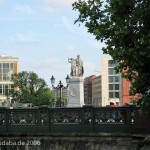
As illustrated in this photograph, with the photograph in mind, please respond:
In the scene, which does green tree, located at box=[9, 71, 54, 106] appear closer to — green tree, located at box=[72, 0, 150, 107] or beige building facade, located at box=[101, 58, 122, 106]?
beige building facade, located at box=[101, 58, 122, 106]

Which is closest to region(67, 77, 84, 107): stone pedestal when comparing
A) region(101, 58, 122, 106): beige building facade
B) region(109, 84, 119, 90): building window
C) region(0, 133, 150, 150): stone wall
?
region(0, 133, 150, 150): stone wall

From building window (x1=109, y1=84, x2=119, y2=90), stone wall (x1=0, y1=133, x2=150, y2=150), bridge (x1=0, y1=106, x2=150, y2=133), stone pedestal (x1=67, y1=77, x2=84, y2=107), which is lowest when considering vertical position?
stone wall (x1=0, y1=133, x2=150, y2=150)

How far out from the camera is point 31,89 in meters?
119

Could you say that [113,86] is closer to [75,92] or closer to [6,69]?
[6,69]

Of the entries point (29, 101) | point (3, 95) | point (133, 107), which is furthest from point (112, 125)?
point (3, 95)

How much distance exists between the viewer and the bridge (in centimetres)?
1675

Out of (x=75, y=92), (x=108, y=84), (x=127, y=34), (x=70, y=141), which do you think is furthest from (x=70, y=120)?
(x=108, y=84)

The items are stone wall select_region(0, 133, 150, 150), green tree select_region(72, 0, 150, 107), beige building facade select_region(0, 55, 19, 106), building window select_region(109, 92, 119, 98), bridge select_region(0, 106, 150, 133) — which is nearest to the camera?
green tree select_region(72, 0, 150, 107)

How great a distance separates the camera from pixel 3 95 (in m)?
151

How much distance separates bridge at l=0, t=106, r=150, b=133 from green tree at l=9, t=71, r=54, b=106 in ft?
324

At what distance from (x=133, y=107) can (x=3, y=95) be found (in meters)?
137

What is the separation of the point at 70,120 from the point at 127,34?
5473mm

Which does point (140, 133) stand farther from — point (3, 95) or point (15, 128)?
point (3, 95)

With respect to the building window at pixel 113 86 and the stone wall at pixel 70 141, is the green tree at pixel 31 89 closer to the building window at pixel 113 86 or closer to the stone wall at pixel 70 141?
the building window at pixel 113 86
